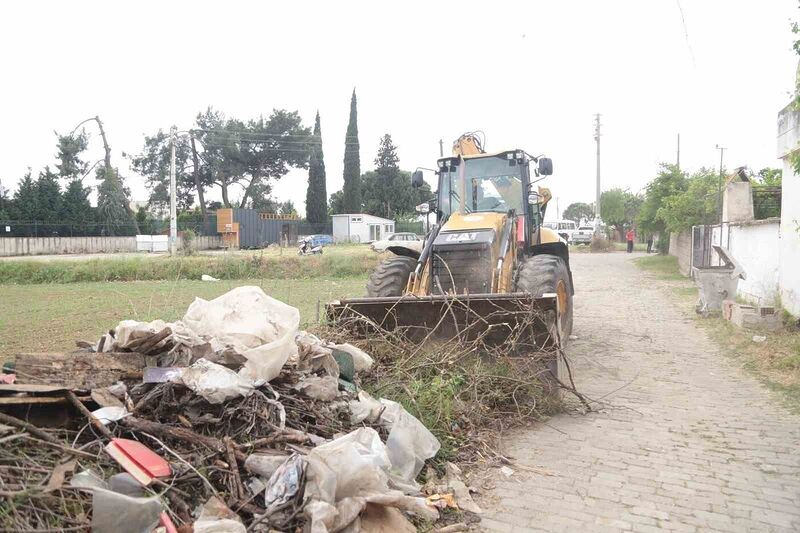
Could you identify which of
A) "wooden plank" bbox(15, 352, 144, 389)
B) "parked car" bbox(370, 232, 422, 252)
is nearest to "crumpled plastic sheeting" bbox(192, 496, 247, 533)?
"wooden plank" bbox(15, 352, 144, 389)

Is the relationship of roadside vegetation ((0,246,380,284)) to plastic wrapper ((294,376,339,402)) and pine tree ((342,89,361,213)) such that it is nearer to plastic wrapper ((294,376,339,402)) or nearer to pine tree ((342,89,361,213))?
plastic wrapper ((294,376,339,402))

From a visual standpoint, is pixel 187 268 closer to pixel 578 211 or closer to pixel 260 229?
pixel 260 229

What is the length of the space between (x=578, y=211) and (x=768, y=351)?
93788mm

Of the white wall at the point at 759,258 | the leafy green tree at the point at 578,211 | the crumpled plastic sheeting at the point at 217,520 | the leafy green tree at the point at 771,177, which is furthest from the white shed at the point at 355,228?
the leafy green tree at the point at 578,211

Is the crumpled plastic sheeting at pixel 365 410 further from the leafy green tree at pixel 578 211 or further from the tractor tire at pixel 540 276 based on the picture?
the leafy green tree at pixel 578 211

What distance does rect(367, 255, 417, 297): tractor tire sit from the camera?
288 inches

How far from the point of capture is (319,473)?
10.3 feet

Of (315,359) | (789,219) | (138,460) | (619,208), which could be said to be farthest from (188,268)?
(619,208)

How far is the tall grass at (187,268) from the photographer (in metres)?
23.5

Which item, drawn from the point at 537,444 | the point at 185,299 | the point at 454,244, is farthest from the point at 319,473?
the point at 185,299

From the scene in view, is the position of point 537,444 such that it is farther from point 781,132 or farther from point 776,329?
point 781,132

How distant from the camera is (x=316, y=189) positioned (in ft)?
174

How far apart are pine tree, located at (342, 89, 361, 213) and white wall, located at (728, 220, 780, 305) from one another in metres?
41.5

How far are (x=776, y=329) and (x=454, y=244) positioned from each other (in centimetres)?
565
